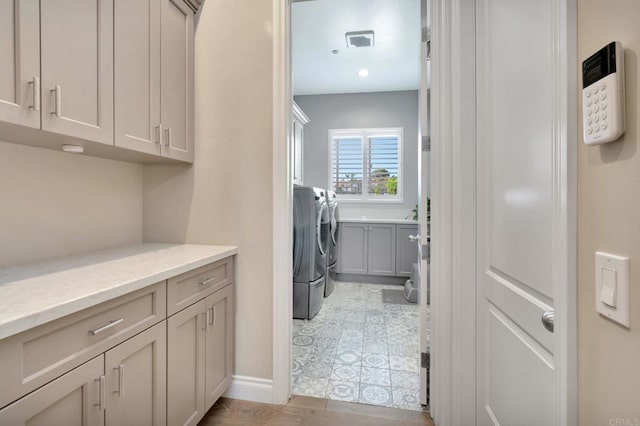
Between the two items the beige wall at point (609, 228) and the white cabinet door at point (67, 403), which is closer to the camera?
the beige wall at point (609, 228)

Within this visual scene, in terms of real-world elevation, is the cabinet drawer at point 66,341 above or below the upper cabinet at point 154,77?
below

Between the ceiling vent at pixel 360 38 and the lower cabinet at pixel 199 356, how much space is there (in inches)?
107

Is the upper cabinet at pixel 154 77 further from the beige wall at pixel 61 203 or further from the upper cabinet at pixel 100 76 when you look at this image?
the beige wall at pixel 61 203

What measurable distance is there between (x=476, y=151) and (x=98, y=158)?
1917mm

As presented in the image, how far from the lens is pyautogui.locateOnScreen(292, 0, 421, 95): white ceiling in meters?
2.67

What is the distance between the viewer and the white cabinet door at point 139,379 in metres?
0.99

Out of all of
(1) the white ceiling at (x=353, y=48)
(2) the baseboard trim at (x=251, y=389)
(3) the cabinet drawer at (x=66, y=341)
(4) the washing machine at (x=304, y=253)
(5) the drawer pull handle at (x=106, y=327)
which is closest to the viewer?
(3) the cabinet drawer at (x=66, y=341)

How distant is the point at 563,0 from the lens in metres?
0.62

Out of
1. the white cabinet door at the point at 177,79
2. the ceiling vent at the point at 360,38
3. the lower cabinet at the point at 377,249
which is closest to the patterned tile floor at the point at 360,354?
the lower cabinet at the point at 377,249

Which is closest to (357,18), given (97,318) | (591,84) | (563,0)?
(563,0)

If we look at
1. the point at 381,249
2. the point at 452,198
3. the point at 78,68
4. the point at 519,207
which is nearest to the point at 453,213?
the point at 452,198

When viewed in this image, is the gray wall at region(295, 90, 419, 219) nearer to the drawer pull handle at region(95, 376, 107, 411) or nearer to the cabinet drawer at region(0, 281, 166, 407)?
the cabinet drawer at region(0, 281, 166, 407)

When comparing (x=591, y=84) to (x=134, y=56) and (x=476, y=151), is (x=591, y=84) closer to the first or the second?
(x=476, y=151)

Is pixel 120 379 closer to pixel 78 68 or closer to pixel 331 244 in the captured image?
pixel 78 68
